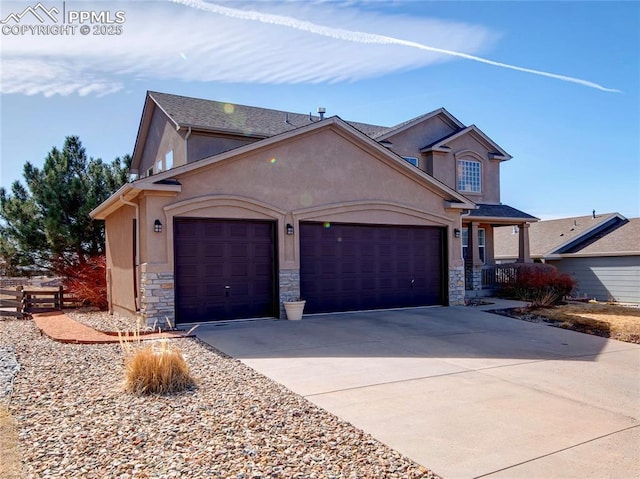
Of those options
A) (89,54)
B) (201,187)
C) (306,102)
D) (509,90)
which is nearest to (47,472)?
(201,187)

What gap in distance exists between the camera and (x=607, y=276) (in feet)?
79.2

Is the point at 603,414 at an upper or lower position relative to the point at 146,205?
lower

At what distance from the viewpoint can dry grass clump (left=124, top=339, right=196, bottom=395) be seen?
6.14 m

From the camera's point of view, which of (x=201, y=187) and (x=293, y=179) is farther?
(x=293, y=179)

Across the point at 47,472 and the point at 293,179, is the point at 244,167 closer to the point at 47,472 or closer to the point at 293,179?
the point at 293,179

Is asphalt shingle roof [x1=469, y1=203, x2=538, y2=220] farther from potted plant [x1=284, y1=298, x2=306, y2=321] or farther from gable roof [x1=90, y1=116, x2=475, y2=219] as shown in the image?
potted plant [x1=284, y1=298, x2=306, y2=321]

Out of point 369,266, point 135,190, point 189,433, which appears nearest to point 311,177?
point 369,266

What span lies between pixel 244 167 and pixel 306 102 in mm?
8718

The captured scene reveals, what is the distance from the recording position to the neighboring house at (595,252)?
23281 millimetres

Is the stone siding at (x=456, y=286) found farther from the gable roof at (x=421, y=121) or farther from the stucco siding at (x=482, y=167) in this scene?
the gable roof at (x=421, y=121)

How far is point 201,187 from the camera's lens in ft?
38.7

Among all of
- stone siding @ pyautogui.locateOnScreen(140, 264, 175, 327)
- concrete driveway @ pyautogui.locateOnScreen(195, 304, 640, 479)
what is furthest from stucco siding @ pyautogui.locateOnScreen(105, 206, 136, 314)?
concrete driveway @ pyautogui.locateOnScreen(195, 304, 640, 479)

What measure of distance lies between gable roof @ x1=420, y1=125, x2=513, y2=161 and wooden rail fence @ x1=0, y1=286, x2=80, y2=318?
15211 millimetres

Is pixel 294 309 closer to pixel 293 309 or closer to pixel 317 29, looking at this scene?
pixel 293 309
